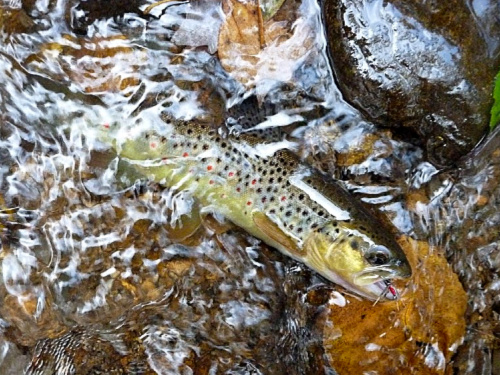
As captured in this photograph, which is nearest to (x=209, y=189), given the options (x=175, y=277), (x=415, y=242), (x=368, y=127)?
(x=175, y=277)

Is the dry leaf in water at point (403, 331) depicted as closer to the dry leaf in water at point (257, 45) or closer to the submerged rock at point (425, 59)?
the submerged rock at point (425, 59)

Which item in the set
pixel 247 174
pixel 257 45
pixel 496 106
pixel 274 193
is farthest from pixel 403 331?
pixel 257 45

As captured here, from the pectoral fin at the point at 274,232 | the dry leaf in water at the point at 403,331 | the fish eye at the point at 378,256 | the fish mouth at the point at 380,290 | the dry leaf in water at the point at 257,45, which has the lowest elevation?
the dry leaf in water at the point at 403,331

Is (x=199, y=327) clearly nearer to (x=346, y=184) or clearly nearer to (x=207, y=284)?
(x=207, y=284)

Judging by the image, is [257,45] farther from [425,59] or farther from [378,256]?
[378,256]

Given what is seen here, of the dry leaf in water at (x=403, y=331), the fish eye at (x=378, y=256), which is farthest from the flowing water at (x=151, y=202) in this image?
the fish eye at (x=378, y=256)

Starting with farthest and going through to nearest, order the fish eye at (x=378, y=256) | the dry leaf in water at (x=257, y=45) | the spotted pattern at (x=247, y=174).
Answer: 1. the dry leaf in water at (x=257, y=45)
2. the spotted pattern at (x=247, y=174)
3. the fish eye at (x=378, y=256)

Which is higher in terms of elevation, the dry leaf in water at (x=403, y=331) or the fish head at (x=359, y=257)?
the fish head at (x=359, y=257)

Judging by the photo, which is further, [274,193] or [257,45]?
[257,45]

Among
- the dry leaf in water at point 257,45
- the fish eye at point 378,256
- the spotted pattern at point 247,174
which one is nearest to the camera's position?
the fish eye at point 378,256
